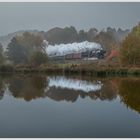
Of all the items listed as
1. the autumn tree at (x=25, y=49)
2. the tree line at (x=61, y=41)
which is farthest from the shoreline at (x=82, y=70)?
the autumn tree at (x=25, y=49)

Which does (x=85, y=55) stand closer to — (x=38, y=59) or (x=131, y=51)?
(x=38, y=59)

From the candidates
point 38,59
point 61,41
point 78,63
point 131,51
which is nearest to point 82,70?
point 131,51

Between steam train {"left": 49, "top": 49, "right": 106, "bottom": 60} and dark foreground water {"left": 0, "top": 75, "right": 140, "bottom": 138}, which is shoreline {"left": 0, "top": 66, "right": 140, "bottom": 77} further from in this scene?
dark foreground water {"left": 0, "top": 75, "right": 140, "bottom": 138}

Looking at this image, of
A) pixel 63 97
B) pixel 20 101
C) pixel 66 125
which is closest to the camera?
pixel 66 125

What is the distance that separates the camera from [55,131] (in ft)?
12.8

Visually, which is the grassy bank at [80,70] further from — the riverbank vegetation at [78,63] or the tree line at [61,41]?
the tree line at [61,41]

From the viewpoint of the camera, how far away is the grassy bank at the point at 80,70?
14.2 metres

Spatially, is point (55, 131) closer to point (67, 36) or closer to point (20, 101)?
point (20, 101)

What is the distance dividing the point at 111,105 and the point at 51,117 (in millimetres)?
1437

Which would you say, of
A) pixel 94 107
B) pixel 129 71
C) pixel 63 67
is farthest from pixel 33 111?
pixel 63 67

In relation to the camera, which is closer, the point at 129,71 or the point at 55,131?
the point at 55,131

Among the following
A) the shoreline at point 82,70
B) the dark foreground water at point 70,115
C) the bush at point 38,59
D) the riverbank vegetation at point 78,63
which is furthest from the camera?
the bush at point 38,59

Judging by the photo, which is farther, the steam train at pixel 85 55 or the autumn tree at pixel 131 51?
the steam train at pixel 85 55

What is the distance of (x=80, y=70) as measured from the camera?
15.6 meters
